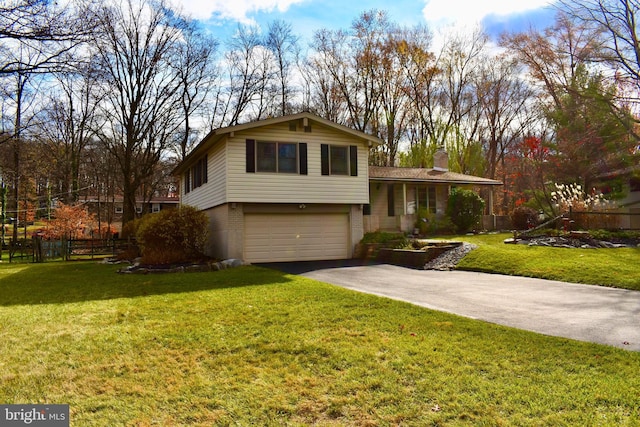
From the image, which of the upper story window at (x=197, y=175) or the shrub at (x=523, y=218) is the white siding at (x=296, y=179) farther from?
the shrub at (x=523, y=218)

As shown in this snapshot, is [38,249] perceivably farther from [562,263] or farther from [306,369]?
[562,263]

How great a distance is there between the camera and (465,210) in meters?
21.2

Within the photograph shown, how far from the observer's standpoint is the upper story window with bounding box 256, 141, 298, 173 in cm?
1565

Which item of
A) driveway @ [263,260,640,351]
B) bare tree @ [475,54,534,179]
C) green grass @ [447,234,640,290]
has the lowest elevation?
driveway @ [263,260,640,351]

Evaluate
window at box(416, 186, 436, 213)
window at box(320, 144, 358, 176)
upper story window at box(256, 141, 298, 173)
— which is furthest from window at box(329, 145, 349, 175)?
window at box(416, 186, 436, 213)

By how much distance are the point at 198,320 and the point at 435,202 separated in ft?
60.0

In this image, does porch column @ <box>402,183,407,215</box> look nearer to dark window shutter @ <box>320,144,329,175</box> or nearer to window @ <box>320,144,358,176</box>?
window @ <box>320,144,358,176</box>

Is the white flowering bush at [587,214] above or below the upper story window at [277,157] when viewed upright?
below

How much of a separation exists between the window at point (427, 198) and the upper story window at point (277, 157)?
8.64 meters

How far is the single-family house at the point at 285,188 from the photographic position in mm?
15273

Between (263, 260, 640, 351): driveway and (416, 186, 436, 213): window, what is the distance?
9.80m

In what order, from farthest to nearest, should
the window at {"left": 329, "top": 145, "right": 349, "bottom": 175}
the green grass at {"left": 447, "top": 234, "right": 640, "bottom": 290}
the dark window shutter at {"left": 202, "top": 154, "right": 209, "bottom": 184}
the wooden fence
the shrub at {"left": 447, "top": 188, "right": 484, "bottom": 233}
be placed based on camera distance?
the shrub at {"left": 447, "top": 188, "right": 484, "bottom": 233}
the wooden fence
the dark window shutter at {"left": 202, "top": 154, "right": 209, "bottom": 184}
the window at {"left": 329, "top": 145, "right": 349, "bottom": 175}
the green grass at {"left": 447, "top": 234, "right": 640, "bottom": 290}

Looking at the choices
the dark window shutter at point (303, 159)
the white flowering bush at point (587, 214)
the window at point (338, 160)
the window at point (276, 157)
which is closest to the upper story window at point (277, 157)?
the window at point (276, 157)

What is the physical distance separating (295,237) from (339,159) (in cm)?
344
